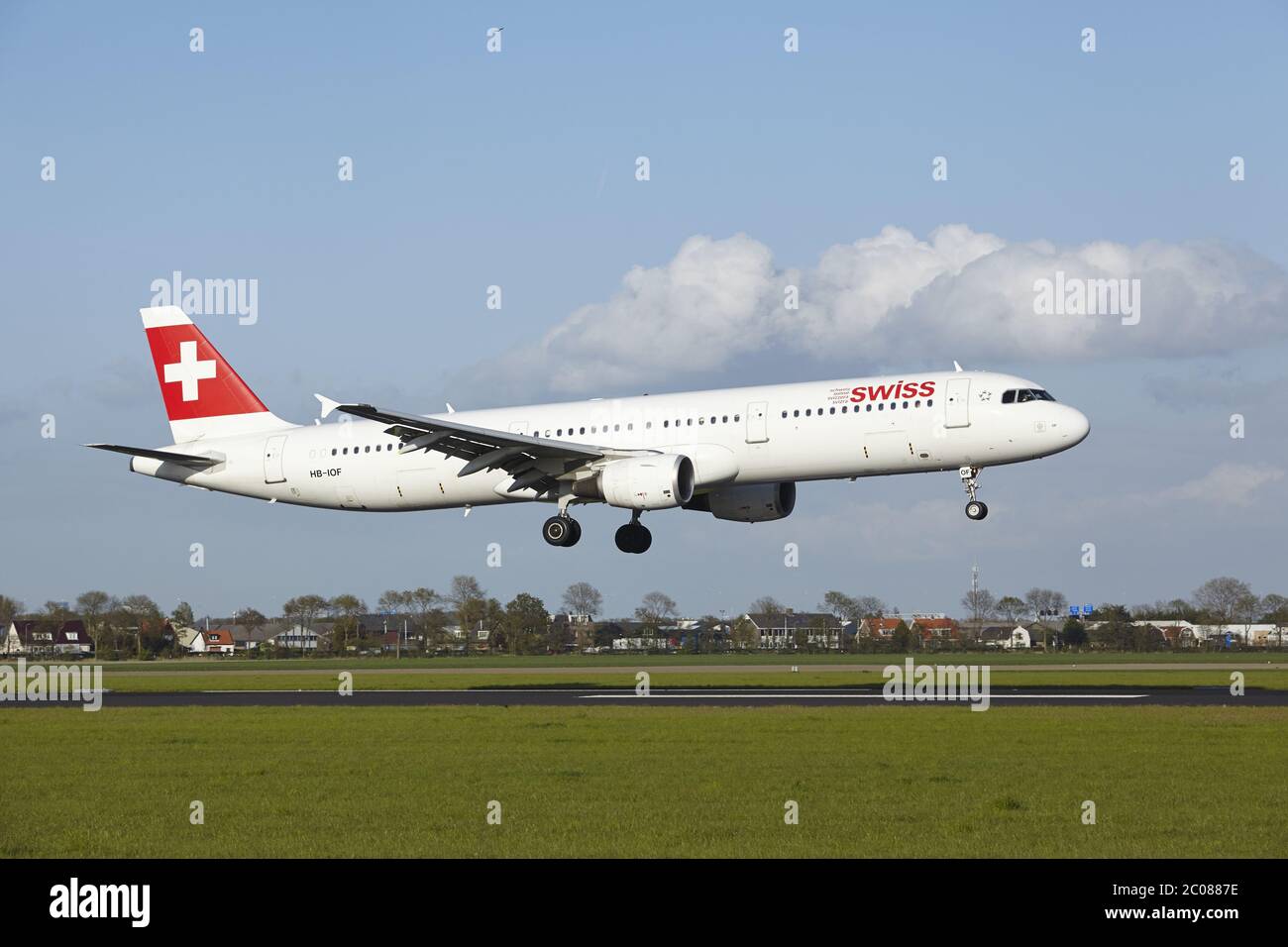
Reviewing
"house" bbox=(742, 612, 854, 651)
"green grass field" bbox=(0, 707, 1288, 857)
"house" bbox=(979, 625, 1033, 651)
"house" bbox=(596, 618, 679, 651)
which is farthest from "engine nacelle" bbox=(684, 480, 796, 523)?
"house" bbox=(979, 625, 1033, 651)

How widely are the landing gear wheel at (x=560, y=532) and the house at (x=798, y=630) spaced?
174ft

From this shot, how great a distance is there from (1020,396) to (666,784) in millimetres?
23269

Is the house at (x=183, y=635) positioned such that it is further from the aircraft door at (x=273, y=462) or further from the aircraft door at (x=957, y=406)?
the aircraft door at (x=957, y=406)

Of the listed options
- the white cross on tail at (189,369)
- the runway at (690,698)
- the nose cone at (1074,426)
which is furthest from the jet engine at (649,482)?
the white cross on tail at (189,369)

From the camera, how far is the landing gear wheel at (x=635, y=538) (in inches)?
2048

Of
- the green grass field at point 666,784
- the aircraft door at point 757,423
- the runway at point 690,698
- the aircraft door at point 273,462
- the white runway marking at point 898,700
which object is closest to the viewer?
the green grass field at point 666,784

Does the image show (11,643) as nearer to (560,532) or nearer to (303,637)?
(303,637)

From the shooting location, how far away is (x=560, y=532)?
49812 mm

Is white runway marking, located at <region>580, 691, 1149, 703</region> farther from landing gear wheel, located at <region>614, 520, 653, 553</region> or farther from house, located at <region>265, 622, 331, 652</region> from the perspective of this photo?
house, located at <region>265, 622, 331, 652</region>

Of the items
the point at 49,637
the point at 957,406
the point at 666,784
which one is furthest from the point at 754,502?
the point at 49,637

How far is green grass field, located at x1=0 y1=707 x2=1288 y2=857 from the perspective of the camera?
18453 millimetres

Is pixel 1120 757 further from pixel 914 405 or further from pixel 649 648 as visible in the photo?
pixel 649 648
